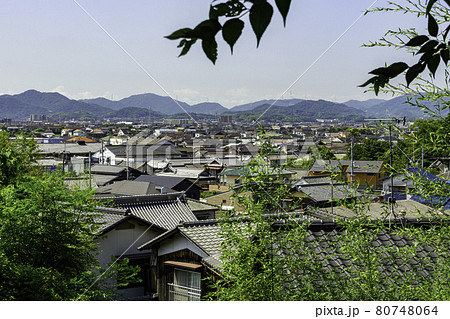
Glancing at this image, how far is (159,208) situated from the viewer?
6.81 metres

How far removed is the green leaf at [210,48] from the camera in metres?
0.53

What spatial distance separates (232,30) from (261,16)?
38mm

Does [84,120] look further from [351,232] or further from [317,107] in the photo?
[351,232]

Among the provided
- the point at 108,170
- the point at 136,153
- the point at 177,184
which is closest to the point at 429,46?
the point at 177,184

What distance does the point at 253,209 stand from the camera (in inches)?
70.3

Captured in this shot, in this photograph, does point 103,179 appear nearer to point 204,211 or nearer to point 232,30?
point 204,211

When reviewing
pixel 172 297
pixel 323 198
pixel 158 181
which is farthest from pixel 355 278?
pixel 158 181

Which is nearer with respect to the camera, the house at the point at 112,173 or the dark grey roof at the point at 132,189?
the dark grey roof at the point at 132,189

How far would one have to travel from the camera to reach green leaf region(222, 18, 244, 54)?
513 millimetres

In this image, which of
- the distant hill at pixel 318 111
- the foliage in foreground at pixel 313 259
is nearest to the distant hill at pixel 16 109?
the distant hill at pixel 318 111

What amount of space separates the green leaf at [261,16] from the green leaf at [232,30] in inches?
0.7

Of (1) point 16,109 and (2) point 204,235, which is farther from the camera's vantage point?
(1) point 16,109

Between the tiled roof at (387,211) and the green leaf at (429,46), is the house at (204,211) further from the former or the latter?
the green leaf at (429,46)

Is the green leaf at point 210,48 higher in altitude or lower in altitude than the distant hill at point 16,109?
lower
